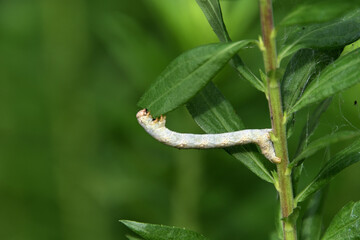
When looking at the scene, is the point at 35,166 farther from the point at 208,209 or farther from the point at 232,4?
the point at 232,4

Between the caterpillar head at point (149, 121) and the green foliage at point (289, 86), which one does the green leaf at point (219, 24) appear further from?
the caterpillar head at point (149, 121)

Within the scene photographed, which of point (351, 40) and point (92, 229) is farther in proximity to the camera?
point (92, 229)

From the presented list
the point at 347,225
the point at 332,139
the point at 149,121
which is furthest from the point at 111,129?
the point at 332,139

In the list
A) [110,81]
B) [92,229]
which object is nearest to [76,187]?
[92,229]

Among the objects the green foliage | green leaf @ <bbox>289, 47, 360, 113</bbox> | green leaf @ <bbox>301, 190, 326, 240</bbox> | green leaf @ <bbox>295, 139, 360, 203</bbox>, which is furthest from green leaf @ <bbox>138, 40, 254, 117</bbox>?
green leaf @ <bbox>301, 190, 326, 240</bbox>

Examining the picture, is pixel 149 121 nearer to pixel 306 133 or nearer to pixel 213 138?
pixel 213 138

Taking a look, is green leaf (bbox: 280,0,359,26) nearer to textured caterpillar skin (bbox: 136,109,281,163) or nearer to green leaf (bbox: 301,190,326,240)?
textured caterpillar skin (bbox: 136,109,281,163)
